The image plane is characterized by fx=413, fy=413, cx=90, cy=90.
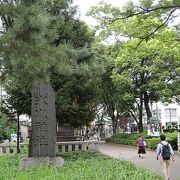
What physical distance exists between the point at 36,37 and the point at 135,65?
1194 inches

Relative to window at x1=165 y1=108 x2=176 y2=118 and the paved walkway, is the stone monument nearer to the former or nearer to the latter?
the paved walkway

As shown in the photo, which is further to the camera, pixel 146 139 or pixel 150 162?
pixel 146 139

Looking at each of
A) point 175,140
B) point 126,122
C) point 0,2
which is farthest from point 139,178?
point 126,122

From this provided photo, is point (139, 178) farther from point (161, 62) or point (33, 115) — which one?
point (161, 62)

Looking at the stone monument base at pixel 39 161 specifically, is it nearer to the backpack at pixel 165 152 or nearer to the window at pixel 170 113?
the backpack at pixel 165 152

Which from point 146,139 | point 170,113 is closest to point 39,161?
point 146,139

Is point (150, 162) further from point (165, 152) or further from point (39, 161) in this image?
point (39, 161)

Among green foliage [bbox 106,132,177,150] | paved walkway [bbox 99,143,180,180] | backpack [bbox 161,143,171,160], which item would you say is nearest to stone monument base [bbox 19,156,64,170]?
backpack [bbox 161,143,171,160]

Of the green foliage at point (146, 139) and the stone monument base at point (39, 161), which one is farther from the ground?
the green foliage at point (146, 139)

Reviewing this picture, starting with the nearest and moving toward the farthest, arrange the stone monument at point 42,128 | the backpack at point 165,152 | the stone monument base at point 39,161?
the backpack at point 165,152
the stone monument base at point 39,161
the stone monument at point 42,128

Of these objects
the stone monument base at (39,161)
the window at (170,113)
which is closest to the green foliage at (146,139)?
the stone monument base at (39,161)

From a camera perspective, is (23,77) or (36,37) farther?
(23,77)

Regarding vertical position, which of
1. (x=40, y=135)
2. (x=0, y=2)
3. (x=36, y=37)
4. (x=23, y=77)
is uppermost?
(x=0, y=2)

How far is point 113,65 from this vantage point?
39812 mm
